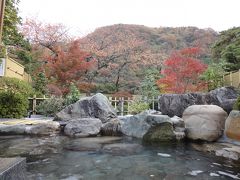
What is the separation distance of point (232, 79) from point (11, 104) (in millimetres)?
12073

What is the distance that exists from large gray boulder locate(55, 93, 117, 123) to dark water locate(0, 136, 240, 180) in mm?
3311

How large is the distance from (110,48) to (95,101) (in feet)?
32.7

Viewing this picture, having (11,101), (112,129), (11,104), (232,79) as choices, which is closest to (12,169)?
(112,129)

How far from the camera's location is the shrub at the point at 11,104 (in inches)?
428

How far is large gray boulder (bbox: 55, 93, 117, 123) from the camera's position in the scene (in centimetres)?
1029

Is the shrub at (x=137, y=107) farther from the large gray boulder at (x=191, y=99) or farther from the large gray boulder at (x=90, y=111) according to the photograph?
the large gray boulder at (x=90, y=111)

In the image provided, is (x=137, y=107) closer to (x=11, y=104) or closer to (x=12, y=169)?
(x=11, y=104)

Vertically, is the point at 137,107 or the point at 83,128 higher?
the point at 137,107

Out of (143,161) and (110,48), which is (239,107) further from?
(110,48)

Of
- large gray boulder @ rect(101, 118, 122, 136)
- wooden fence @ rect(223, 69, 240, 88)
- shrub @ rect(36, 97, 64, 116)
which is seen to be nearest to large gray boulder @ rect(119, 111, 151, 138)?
large gray boulder @ rect(101, 118, 122, 136)

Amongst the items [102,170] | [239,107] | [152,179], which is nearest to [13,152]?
[102,170]

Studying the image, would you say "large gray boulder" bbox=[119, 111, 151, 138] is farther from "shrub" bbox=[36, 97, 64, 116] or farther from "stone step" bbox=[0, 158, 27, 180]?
"shrub" bbox=[36, 97, 64, 116]

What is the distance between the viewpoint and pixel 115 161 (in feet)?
16.0

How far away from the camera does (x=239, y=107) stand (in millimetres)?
6609
